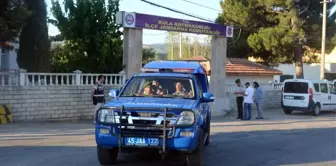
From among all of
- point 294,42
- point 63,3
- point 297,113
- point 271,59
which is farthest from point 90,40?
point 271,59

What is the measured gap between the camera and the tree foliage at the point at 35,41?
747 inches

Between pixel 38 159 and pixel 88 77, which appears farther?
pixel 88 77

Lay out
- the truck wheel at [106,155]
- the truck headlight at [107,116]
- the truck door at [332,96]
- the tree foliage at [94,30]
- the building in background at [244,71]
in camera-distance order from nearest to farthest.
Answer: the truck headlight at [107,116] → the truck wheel at [106,155] → the tree foliage at [94,30] → the truck door at [332,96] → the building in background at [244,71]

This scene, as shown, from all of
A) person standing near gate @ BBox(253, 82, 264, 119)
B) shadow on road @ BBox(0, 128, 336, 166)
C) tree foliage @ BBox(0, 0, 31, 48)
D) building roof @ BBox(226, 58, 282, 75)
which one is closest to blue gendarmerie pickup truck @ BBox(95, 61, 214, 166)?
shadow on road @ BBox(0, 128, 336, 166)

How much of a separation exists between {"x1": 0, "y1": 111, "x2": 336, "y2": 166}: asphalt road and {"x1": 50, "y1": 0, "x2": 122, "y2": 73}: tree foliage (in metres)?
6.63

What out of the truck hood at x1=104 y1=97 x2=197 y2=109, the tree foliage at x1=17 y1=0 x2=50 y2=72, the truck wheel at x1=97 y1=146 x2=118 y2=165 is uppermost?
the tree foliage at x1=17 y1=0 x2=50 y2=72

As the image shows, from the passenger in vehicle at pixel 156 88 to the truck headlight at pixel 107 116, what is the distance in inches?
57.4

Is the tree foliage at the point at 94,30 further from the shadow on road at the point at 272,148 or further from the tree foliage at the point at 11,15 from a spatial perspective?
the shadow on road at the point at 272,148

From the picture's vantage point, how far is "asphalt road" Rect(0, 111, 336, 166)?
938 centimetres

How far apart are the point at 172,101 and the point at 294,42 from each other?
86.0 feet

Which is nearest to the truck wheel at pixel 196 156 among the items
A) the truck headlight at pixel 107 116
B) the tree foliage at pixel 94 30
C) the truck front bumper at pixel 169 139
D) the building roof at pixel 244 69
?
the truck front bumper at pixel 169 139

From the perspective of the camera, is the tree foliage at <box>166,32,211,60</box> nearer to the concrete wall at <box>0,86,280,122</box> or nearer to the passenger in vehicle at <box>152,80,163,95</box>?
the concrete wall at <box>0,86,280,122</box>

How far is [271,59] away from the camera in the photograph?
122 feet

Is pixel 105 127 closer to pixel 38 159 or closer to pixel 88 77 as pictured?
Answer: pixel 38 159
